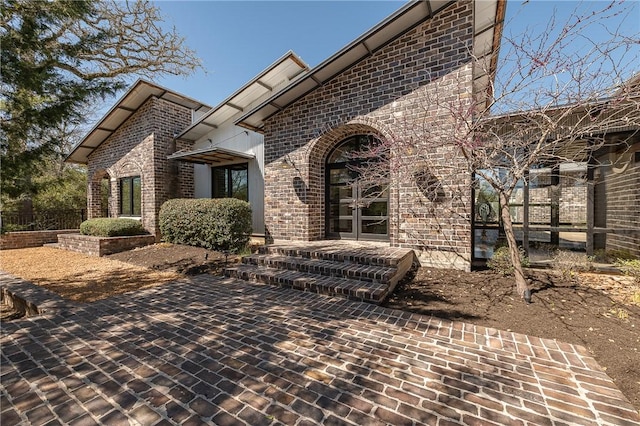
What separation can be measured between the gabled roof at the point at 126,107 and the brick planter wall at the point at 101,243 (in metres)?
4.45

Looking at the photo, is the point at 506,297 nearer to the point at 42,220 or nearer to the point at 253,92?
the point at 253,92

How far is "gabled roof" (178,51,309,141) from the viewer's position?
25.6 feet

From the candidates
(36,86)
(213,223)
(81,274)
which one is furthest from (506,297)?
(81,274)

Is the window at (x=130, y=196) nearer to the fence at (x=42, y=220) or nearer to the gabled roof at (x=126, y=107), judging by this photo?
the gabled roof at (x=126, y=107)

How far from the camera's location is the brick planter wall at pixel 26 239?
9.34 meters

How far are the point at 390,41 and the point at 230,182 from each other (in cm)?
719

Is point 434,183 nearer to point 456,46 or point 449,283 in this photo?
point 449,283

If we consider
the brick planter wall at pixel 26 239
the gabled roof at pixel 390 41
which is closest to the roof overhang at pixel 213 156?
the gabled roof at pixel 390 41

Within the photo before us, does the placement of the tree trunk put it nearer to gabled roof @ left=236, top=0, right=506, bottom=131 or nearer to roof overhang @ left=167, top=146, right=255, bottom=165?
gabled roof @ left=236, top=0, right=506, bottom=131

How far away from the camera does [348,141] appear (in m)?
7.22

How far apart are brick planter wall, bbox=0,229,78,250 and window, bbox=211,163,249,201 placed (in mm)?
6617

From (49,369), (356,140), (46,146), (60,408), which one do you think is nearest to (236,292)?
(49,369)

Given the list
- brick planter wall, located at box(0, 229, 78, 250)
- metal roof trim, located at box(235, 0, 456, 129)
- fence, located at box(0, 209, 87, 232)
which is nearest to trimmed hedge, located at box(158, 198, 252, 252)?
metal roof trim, located at box(235, 0, 456, 129)

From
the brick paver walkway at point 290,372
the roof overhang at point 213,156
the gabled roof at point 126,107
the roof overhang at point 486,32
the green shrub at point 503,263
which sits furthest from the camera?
the gabled roof at point 126,107
